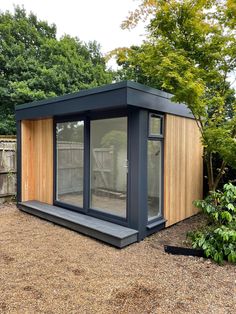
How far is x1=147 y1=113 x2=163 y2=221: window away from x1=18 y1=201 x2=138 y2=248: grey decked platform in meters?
0.59

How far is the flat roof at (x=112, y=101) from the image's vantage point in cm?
342

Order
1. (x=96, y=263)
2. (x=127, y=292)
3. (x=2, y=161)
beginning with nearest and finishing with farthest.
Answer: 1. (x=127, y=292)
2. (x=96, y=263)
3. (x=2, y=161)

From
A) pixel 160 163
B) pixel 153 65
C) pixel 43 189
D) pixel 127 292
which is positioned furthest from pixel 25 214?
pixel 153 65

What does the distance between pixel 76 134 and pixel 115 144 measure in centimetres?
101

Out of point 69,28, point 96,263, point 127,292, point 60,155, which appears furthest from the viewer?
point 69,28

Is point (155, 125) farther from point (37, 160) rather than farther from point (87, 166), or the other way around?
point (37, 160)

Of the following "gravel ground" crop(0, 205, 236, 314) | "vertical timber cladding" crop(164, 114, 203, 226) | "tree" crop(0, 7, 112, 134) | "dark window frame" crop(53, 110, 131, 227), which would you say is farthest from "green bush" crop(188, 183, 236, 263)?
"tree" crop(0, 7, 112, 134)

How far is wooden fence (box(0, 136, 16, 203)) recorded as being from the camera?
604 cm

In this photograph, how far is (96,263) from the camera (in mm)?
2977

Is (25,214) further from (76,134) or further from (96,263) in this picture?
(96,263)

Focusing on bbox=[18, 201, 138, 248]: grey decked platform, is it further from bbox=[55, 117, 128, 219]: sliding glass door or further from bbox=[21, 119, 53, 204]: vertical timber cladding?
bbox=[21, 119, 53, 204]: vertical timber cladding

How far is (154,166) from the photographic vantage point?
4.03 meters

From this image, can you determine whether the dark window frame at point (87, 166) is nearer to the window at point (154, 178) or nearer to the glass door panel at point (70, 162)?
the glass door panel at point (70, 162)

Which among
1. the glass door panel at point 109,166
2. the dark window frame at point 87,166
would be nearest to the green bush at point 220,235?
the dark window frame at point 87,166
